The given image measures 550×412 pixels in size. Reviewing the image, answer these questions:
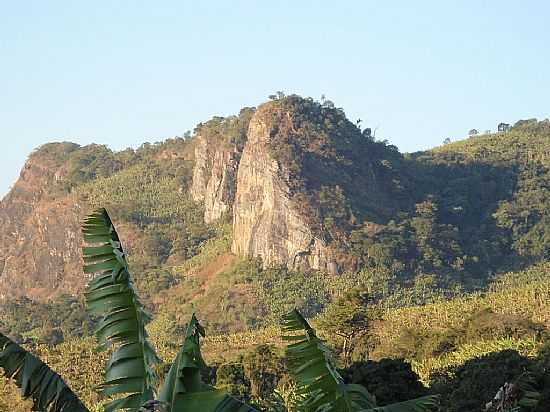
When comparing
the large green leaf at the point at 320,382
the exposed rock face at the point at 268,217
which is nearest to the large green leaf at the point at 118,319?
the large green leaf at the point at 320,382

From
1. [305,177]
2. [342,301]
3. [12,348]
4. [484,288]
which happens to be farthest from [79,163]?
[12,348]

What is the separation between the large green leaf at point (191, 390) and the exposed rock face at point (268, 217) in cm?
6605

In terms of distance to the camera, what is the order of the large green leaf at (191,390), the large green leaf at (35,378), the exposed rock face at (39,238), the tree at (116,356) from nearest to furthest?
the large green leaf at (191,390), the tree at (116,356), the large green leaf at (35,378), the exposed rock face at (39,238)

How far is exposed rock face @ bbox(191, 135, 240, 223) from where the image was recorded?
8925 centimetres

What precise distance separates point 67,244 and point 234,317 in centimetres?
3379

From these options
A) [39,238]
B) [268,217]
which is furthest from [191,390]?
[39,238]

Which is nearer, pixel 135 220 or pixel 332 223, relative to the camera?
pixel 332 223

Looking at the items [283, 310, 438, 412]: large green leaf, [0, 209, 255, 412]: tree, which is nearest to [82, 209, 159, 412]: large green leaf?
[0, 209, 255, 412]: tree

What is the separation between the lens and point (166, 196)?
324 ft

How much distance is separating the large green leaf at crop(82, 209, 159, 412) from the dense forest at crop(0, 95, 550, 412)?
114 feet

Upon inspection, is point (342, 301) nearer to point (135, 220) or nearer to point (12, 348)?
point (12, 348)

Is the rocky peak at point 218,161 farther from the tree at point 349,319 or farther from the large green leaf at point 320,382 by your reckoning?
the large green leaf at point 320,382

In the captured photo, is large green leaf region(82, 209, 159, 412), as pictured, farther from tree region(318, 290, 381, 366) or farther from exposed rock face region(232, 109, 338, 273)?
exposed rock face region(232, 109, 338, 273)

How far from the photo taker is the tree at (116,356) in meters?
4.68
